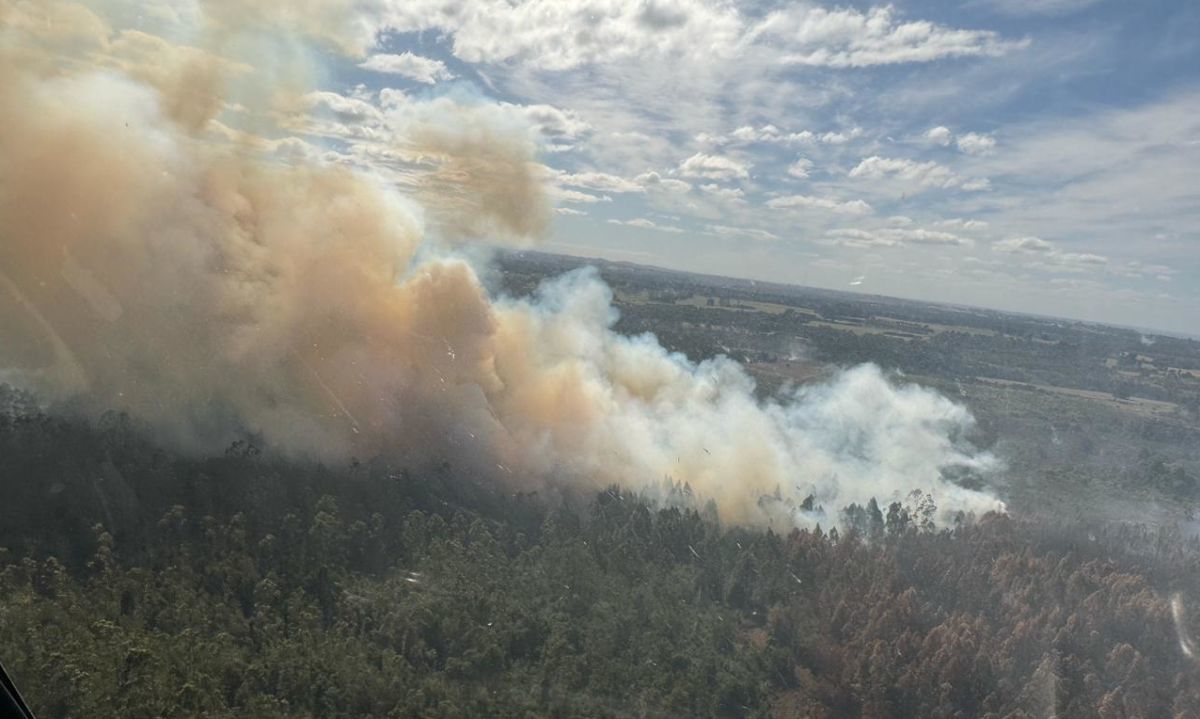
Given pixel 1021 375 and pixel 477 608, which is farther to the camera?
pixel 1021 375

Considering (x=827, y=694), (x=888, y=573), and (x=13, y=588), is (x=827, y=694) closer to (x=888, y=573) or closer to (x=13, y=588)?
(x=888, y=573)

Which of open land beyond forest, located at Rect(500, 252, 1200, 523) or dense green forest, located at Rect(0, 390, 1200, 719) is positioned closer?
dense green forest, located at Rect(0, 390, 1200, 719)

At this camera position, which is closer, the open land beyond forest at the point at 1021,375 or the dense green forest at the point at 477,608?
the dense green forest at the point at 477,608

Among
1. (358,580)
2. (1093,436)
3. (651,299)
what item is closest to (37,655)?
(358,580)

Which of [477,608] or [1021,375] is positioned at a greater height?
[1021,375]
